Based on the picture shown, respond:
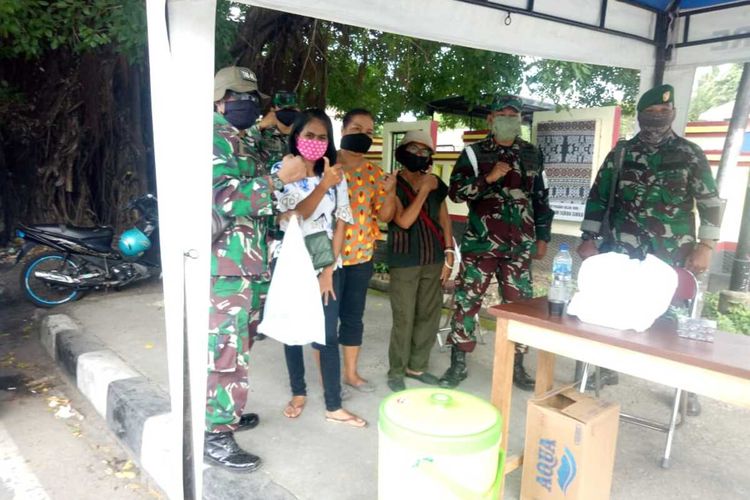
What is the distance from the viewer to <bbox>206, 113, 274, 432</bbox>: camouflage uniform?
88.0 inches

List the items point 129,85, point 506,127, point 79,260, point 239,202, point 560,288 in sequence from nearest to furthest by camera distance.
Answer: point 560,288
point 239,202
point 506,127
point 79,260
point 129,85

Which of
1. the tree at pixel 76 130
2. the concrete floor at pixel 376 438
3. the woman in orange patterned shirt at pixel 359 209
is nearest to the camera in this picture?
the concrete floor at pixel 376 438

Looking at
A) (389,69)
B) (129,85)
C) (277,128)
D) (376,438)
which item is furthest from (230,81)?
(129,85)

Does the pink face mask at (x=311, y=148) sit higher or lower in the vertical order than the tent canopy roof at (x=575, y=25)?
lower

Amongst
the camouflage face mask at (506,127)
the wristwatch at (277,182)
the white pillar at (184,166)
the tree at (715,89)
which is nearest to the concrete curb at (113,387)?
the white pillar at (184,166)

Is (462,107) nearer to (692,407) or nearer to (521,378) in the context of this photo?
(521,378)

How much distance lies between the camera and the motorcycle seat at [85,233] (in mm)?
5379

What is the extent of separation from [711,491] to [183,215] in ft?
8.19

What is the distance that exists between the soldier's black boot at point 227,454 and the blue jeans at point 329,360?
0.53 meters

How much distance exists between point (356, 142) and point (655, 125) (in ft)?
5.53

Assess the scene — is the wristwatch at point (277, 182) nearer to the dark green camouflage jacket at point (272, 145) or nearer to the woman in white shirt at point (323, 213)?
the woman in white shirt at point (323, 213)

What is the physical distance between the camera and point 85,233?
5.54 meters

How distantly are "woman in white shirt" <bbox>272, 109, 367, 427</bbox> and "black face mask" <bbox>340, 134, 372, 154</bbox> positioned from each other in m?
0.16

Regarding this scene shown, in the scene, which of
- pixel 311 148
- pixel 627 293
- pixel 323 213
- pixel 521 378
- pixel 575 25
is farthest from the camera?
pixel 521 378
